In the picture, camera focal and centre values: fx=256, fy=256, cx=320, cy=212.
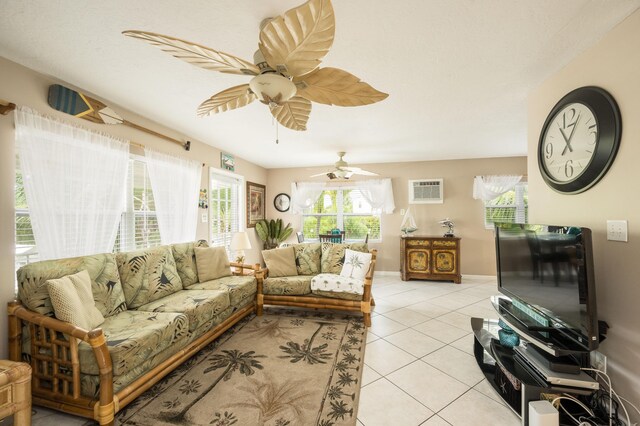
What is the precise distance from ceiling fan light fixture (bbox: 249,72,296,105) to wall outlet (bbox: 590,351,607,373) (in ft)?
7.80

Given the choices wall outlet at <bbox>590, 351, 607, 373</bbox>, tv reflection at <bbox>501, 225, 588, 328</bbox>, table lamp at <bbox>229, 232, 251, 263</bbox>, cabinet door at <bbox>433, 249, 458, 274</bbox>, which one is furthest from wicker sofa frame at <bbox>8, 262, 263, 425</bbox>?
cabinet door at <bbox>433, 249, 458, 274</bbox>

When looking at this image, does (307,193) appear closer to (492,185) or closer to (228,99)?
(492,185)

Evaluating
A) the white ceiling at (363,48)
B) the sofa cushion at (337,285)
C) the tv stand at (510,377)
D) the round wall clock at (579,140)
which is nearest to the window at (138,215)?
the white ceiling at (363,48)

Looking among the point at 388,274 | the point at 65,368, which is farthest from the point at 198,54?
the point at 388,274

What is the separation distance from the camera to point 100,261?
2.23 metres

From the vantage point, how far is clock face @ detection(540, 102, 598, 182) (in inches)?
66.9

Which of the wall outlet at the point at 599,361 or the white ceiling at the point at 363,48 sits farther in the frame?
the wall outlet at the point at 599,361

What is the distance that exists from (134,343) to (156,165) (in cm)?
210

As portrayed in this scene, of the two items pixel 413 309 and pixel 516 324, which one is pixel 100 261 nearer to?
pixel 516 324

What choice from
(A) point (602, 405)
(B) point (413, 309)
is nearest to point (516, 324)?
(A) point (602, 405)

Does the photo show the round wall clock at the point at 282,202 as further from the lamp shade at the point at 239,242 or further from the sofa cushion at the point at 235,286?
the sofa cushion at the point at 235,286

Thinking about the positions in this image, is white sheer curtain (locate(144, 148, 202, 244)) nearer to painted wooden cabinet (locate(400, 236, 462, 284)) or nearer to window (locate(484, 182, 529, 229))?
painted wooden cabinet (locate(400, 236, 462, 284))

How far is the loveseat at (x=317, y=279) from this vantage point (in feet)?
10.1

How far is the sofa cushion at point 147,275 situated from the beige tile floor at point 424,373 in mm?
912
